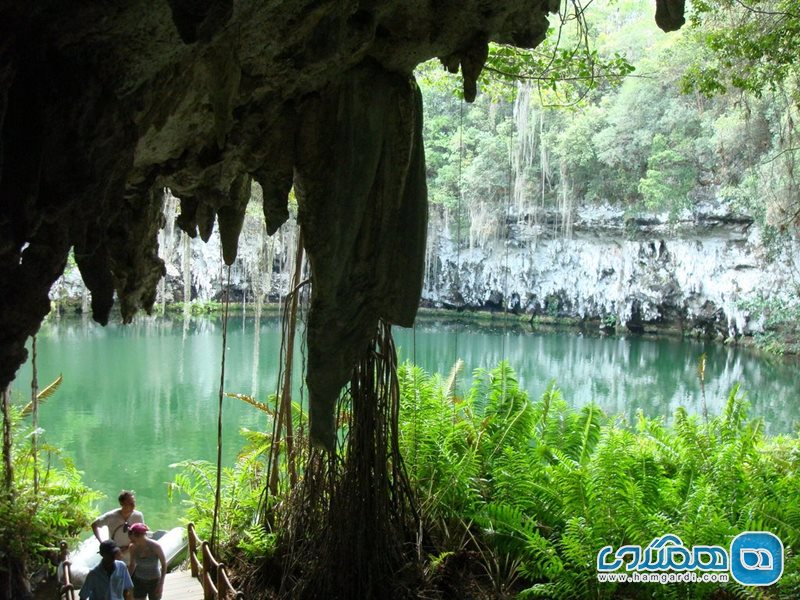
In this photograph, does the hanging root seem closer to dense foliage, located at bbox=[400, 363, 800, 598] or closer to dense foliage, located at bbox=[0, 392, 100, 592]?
dense foliage, located at bbox=[400, 363, 800, 598]

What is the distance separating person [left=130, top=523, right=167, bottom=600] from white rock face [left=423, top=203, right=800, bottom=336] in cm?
1614

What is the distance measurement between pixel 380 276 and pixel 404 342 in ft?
65.6

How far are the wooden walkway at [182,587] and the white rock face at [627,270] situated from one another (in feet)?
49.7

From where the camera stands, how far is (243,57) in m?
2.56

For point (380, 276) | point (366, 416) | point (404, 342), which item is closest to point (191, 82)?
point (380, 276)

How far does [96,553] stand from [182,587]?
1.35m

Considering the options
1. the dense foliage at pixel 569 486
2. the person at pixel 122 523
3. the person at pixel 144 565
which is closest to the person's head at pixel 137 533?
the person at pixel 144 565

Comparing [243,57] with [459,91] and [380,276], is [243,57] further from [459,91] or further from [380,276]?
[459,91]

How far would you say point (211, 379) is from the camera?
16875 millimetres

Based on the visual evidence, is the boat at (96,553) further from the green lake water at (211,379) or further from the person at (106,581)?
the person at (106,581)

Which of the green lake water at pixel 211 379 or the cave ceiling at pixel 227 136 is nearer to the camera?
the cave ceiling at pixel 227 136

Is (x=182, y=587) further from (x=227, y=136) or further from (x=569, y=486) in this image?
(x=227, y=136)

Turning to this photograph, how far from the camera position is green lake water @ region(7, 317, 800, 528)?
36.1 ft

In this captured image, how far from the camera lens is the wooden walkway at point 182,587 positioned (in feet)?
15.3
